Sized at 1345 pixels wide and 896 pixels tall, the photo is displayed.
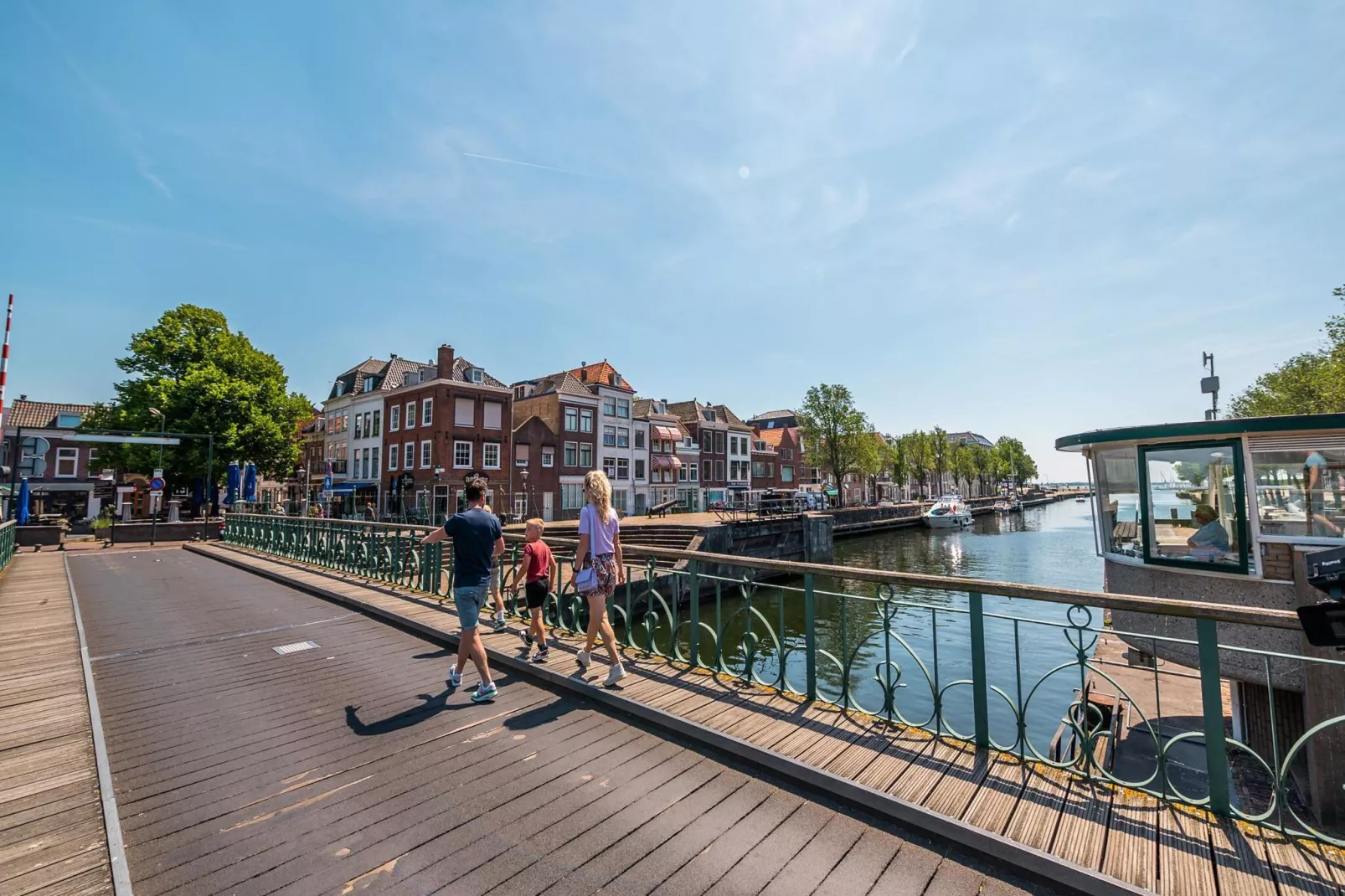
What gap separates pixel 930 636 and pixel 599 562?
54.5 feet

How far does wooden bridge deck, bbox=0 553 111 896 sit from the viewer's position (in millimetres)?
2580

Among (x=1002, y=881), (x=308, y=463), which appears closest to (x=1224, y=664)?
(x=1002, y=881)

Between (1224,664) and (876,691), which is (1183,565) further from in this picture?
(876,691)

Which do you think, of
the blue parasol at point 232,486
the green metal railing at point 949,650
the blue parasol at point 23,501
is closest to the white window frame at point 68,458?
the blue parasol at point 23,501

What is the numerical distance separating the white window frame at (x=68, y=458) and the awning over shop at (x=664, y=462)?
1717 inches

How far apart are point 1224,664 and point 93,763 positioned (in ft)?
31.7

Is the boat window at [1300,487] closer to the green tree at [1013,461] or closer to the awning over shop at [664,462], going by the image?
the awning over shop at [664,462]

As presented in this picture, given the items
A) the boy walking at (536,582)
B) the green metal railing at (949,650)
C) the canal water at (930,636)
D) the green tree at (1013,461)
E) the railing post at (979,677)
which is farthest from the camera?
the green tree at (1013,461)

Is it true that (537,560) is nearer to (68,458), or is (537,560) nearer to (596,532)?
(596,532)

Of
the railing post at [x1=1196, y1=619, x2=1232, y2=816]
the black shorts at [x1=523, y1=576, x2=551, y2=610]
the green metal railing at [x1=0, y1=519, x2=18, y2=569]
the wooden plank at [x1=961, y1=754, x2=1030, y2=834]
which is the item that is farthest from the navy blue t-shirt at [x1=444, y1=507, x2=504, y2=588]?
the green metal railing at [x1=0, y1=519, x2=18, y2=569]

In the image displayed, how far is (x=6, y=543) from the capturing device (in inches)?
558

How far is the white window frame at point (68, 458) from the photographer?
139ft

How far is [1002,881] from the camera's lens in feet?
8.20

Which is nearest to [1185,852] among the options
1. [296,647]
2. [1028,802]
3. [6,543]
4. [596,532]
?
[1028,802]
